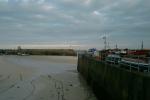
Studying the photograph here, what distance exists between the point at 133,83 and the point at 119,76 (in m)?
2.35

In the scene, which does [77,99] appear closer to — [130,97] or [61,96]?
[61,96]

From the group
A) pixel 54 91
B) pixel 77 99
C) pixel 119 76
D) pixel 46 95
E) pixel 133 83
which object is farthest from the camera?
pixel 54 91

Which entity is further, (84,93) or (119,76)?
(84,93)

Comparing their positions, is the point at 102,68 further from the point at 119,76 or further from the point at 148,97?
the point at 148,97

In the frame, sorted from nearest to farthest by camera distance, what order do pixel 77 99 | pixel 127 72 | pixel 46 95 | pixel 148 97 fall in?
1. pixel 148 97
2. pixel 127 72
3. pixel 77 99
4. pixel 46 95

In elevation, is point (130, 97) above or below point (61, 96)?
above

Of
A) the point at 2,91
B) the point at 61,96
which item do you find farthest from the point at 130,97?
the point at 2,91

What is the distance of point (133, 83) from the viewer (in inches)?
403

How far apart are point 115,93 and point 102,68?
500 cm

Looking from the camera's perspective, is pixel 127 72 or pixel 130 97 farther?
pixel 127 72

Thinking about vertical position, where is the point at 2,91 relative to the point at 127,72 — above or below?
below

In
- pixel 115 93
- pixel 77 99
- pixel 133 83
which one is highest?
pixel 133 83

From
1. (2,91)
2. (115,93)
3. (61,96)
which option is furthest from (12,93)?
(115,93)

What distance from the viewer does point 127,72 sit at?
1120 cm
